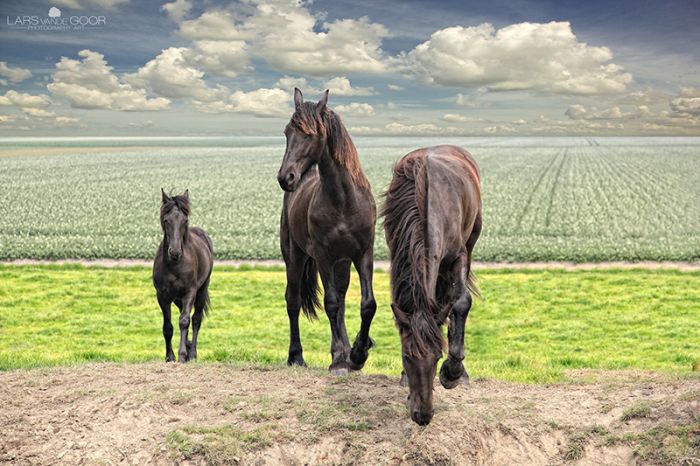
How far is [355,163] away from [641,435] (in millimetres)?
4211

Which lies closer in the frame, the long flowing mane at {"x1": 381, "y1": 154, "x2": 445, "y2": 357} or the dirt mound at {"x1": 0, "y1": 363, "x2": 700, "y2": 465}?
the long flowing mane at {"x1": 381, "y1": 154, "x2": 445, "y2": 357}

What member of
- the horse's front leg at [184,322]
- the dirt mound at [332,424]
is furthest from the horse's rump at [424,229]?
the horse's front leg at [184,322]

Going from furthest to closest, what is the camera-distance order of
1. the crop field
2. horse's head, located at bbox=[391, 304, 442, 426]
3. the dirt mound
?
the crop field, the dirt mound, horse's head, located at bbox=[391, 304, 442, 426]

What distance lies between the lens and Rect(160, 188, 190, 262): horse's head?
403 inches

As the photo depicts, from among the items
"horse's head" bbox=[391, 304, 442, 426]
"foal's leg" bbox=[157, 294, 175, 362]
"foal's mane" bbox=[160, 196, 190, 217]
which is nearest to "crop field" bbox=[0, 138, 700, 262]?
"horse's head" bbox=[391, 304, 442, 426]

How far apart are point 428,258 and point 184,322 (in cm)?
611

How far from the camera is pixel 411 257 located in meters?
5.95

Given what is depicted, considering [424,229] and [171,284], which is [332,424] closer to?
[424,229]

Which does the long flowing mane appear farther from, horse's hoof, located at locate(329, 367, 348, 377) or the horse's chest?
the horse's chest

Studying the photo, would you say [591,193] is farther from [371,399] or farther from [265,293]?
[371,399]

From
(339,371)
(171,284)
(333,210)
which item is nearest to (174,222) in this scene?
(171,284)

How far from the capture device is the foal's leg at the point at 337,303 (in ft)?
27.2

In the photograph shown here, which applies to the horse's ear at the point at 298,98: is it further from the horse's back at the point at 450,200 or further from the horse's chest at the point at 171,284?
the horse's chest at the point at 171,284

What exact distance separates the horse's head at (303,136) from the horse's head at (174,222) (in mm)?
3498
